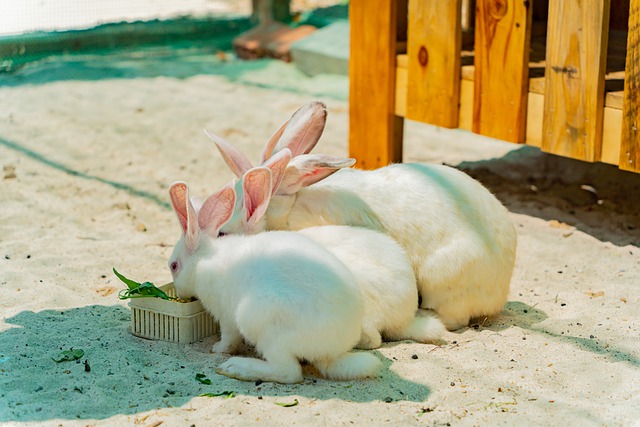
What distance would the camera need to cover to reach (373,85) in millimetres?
5836

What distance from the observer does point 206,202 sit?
3697 millimetres

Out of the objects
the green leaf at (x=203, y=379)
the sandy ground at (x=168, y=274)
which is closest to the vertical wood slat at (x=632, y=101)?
the sandy ground at (x=168, y=274)

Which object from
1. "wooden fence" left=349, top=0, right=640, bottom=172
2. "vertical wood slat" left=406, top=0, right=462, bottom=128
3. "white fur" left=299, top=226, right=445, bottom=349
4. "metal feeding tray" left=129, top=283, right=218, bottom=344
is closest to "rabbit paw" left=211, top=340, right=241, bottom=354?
"metal feeding tray" left=129, top=283, right=218, bottom=344

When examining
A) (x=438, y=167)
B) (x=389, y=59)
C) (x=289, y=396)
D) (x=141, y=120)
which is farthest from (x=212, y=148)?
(x=289, y=396)

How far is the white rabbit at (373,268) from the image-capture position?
3633 millimetres

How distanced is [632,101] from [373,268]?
1740 mm

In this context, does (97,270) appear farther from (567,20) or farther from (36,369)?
(567,20)

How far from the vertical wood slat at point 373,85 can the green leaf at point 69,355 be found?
281 cm

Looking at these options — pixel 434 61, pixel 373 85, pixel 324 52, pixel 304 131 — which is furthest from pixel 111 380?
pixel 324 52

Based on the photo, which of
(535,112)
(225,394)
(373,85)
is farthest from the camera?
(373,85)

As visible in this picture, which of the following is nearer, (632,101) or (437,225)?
(437,225)

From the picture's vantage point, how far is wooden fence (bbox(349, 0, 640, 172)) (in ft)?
15.2

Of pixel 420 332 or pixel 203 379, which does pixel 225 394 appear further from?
pixel 420 332

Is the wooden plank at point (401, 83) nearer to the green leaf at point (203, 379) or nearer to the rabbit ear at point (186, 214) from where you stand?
the rabbit ear at point (186, 214)
